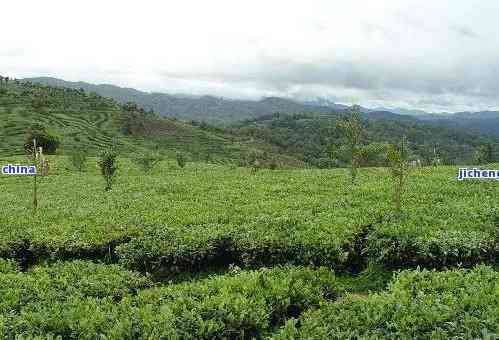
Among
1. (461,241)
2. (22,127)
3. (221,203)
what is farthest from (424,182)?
(22,127)

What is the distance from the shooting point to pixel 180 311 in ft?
33.7

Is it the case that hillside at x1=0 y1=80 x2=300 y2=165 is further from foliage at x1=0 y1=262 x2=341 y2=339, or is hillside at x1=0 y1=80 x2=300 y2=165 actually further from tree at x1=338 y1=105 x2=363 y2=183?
foliage at x1=0 y1=262 x2=341 y2=339

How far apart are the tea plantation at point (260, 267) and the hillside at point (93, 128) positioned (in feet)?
337

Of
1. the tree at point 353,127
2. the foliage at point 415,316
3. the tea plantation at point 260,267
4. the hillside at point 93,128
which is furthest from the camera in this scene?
the hillside at point 93,128

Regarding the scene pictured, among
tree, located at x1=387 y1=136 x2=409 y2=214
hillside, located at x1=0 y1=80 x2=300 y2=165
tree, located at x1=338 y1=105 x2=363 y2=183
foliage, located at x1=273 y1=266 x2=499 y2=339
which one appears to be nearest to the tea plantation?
foliage, located at x1=273 y1=266 x2=499 y2=339

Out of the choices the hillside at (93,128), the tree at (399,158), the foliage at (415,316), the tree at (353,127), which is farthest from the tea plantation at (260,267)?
the hillside at (93,128)

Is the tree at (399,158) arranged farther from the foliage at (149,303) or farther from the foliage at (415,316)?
the foliage at (415,316)

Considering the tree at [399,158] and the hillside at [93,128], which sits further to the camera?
the hillside at [93,128]

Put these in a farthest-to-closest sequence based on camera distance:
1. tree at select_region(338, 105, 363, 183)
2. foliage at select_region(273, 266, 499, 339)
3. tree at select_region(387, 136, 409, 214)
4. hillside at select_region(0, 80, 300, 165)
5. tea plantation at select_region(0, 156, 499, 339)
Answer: hillside at select_region(0, 80, 300, 165) → tree at select_region(338, 105, 363, 183) → tree at select_region(387, 136, 409, 214) → tea plantation at select_region(0, 156, 499, 339) → foliage at select_region(273, 266, 499, 339)

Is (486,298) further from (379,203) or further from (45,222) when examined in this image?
(45,222)

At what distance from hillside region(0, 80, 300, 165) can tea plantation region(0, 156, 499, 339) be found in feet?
337

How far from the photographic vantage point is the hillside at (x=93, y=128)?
135125mm

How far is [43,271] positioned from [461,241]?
12528mm

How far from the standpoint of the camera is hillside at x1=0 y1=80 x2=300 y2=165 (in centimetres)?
13512
